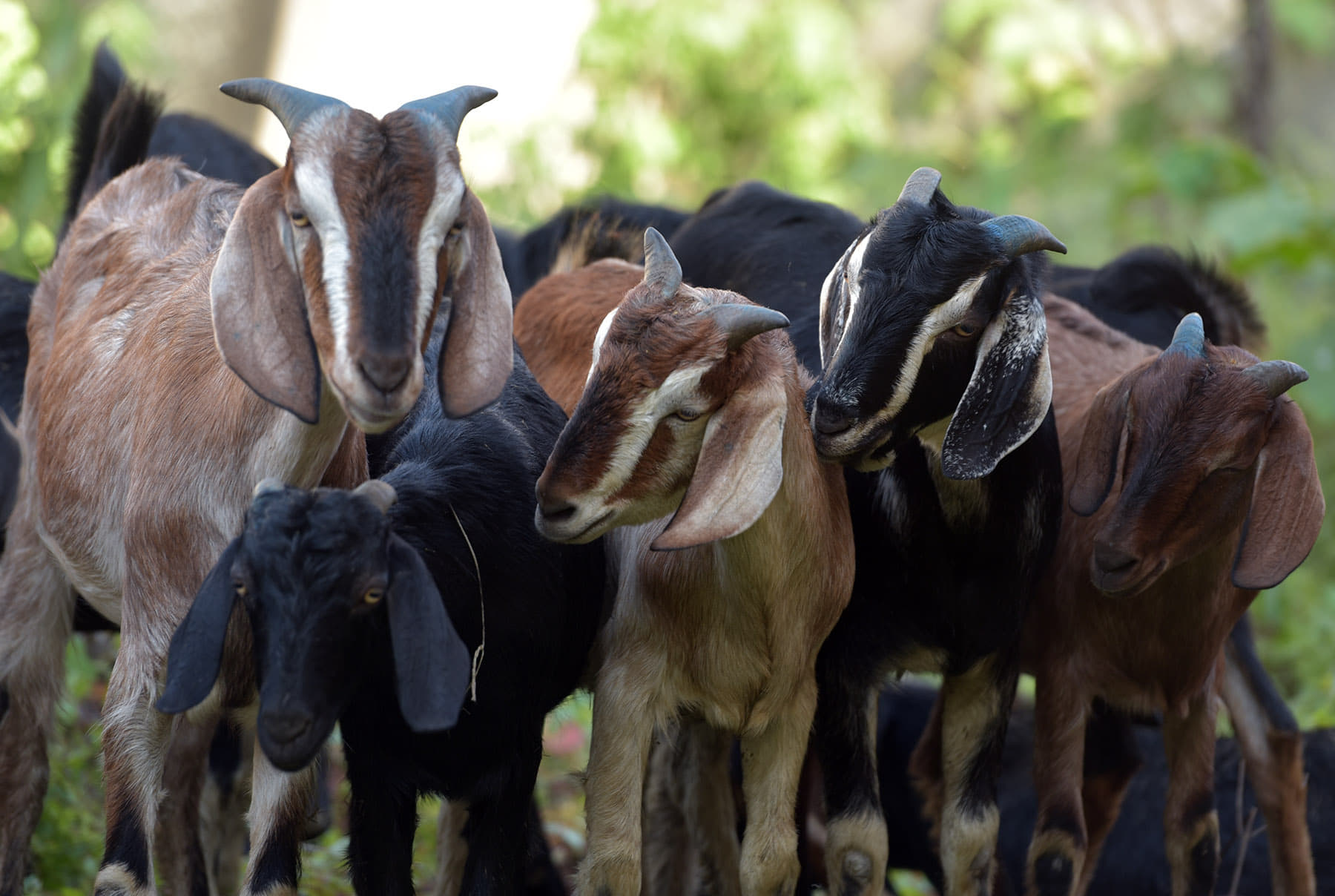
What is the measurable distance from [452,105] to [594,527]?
105 centimetres

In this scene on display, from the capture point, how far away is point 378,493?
136 inches

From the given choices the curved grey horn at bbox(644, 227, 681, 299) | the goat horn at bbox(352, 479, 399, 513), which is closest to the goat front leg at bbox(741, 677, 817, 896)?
the curved grey horn at bbox(644, 227, 681, 299)

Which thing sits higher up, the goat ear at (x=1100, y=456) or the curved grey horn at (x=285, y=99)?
the curved grey horn at (x=285, y=99)

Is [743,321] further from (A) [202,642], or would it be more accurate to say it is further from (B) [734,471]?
(A) [202,642]

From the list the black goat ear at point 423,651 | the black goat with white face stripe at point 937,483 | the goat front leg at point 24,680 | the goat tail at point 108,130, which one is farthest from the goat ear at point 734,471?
the goat tail at point 108,130

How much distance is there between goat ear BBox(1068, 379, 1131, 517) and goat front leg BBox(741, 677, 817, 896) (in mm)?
996

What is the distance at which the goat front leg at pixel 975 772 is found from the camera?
4492 mm

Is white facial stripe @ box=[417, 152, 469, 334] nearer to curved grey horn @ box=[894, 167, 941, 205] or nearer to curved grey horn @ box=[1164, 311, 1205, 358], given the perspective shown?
curved grey horn @ box=[894, 167, 941, 205]

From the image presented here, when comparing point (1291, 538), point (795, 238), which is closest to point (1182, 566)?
point (1291, 538)

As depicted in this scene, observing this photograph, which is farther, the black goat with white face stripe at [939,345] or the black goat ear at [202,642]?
the black goat with white face stripe at [939,345]

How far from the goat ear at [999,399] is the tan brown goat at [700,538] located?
36 cm

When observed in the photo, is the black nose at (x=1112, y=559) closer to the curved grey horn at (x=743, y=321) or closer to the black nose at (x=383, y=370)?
the curved grey horn at (x=743, y=321)

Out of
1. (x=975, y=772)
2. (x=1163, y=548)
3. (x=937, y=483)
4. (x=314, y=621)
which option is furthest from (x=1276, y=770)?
(x=314, y=621)

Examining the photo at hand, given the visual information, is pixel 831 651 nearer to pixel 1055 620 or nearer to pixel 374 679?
pixel 1055 620
